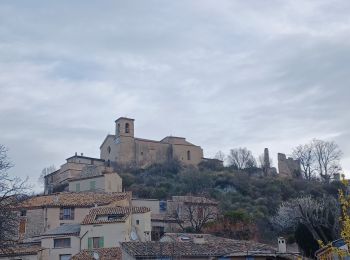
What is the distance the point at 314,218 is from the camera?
4275 centimetres

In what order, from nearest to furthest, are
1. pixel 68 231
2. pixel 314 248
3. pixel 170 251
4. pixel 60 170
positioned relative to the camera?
pixel 170 251, pixel 314 248, pixel 68 231, pixel 60 170

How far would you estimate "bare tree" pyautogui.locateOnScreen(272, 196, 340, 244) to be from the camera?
39.9m

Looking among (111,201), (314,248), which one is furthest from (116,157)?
(314,248)

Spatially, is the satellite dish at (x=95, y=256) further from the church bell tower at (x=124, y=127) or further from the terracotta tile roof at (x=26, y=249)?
the church bell tower at (x=124, y=127)

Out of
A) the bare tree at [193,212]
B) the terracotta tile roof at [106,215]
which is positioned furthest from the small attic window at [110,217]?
the bare tree at [193,212]

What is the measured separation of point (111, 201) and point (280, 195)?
27965mm

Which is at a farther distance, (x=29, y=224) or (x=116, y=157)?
(x=116, y=157)

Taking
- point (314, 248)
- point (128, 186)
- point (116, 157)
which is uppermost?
point (116, 157)

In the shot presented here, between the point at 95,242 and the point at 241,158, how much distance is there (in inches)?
2387

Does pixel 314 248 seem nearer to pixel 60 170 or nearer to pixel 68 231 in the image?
pixel 68 231

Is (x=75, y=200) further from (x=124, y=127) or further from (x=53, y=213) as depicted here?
(x=124, y=127)

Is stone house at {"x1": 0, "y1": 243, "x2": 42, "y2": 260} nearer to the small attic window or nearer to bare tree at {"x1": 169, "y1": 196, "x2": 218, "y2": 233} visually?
the small attic window

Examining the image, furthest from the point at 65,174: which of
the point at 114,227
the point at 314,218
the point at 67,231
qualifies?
the point at 314,218

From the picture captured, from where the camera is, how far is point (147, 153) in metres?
91.3
